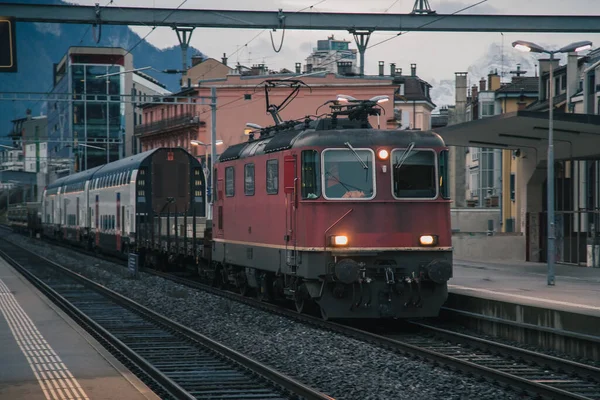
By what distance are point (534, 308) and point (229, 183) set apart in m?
8.73

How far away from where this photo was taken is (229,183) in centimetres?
2314

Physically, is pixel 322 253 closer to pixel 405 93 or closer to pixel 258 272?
pixel 258 272

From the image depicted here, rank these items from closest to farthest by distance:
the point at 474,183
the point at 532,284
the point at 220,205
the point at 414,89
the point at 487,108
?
the point at 532,284 → the point at 220,205 → the point at 487,108 → the point at 474,183 → the point at 414,89

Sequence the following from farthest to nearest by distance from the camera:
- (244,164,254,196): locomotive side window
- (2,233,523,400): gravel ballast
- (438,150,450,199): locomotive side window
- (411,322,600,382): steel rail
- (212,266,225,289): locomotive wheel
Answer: (212,266,225,289): locomotive wheel, (244,164,254,196): locomotive side window, (438,150,450,199): locomotive side window, (411,322,600,382): steel rail, (2,233,523,400): gravel ballast

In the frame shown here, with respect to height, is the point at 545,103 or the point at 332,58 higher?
the point at 332,58

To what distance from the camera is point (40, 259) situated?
145ft

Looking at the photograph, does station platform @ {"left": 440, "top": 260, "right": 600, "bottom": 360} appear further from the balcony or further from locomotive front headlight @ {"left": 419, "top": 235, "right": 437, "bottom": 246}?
the balcony

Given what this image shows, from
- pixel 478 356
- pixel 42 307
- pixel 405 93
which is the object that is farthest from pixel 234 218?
pixel 405 93

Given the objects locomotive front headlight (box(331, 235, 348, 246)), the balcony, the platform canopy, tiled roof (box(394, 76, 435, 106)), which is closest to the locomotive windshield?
locomotive front headlight (box(331, 235, 348, 246))

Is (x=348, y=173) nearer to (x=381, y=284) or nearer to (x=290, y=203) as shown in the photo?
(x=290, y=203)

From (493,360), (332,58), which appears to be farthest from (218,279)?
(332,58)

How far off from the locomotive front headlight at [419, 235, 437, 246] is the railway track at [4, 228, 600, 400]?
1.47 metres

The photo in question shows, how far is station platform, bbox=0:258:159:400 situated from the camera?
1075 centimetres

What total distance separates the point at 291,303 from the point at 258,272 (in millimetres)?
980
